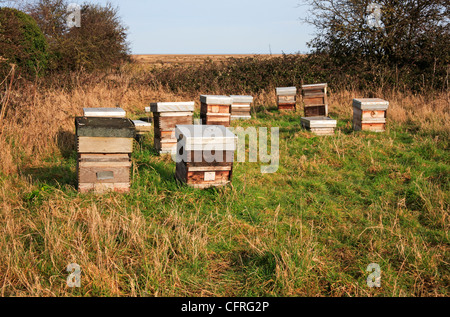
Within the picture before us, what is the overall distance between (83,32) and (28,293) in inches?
876

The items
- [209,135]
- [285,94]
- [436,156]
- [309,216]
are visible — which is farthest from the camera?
[285,94]

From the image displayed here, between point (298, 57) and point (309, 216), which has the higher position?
point (298, 57)

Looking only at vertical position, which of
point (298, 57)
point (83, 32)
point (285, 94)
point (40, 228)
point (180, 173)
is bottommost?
point (40, 228)

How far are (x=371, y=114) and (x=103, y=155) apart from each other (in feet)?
19.7

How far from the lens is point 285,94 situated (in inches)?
460

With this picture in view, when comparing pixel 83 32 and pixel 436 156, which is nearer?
pixel 436 156

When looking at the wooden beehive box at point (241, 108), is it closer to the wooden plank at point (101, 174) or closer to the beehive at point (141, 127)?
the beehive at point (141, 127)

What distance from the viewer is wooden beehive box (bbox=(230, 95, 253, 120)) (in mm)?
10734

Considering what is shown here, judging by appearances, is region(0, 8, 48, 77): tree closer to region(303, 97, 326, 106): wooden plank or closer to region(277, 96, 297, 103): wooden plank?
region(277, 96, 297, 103): wooden plank

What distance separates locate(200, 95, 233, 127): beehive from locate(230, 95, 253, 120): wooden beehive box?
2.48 meters

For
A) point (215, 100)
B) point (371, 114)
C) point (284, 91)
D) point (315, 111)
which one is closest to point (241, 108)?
point (284, 91)

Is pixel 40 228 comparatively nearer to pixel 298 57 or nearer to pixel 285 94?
pixel 285 94
